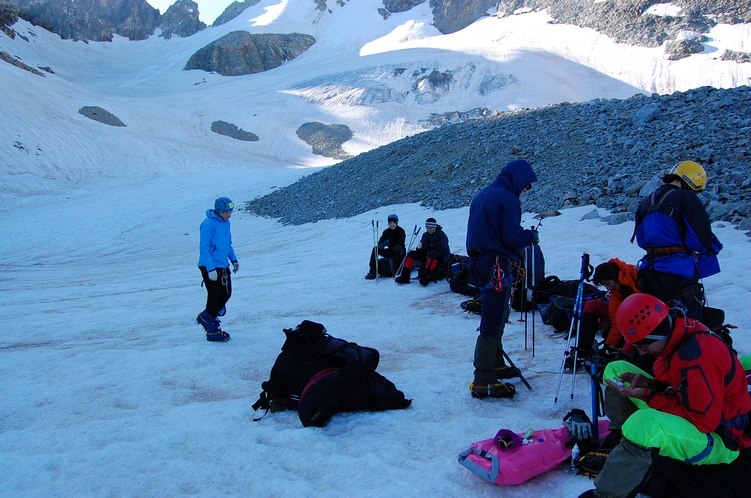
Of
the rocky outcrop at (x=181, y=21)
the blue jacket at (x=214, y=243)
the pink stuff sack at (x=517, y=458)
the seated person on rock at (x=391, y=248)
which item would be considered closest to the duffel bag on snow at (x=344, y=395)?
the pink stuff sack at (x=517, y=458)

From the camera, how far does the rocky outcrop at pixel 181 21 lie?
4860 inches

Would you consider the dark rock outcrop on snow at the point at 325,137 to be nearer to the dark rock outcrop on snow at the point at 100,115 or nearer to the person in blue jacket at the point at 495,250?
the dark rock outcrop on snow at the point at 100,115

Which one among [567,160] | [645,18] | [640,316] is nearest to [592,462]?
[640,316]

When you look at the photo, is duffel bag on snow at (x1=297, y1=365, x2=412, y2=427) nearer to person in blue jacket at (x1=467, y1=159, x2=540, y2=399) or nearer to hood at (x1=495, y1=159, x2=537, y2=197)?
person in blue jacket at (x1=467, y1=159, x2=540, y2=399)

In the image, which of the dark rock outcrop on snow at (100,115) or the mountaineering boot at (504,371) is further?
the dark rock outcrop on snow at (100,115)

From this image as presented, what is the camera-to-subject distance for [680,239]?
4.39m

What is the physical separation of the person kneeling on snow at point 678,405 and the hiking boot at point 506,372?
1774mm

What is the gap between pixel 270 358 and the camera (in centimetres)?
625

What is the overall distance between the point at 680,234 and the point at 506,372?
1.89 metres

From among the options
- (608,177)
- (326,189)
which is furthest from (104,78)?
(608,177)

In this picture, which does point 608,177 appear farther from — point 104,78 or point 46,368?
point 104,78

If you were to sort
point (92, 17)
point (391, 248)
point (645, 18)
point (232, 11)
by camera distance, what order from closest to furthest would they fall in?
point (391, 248)
point (645, 18)
point (92, 17)
point (232, 11)

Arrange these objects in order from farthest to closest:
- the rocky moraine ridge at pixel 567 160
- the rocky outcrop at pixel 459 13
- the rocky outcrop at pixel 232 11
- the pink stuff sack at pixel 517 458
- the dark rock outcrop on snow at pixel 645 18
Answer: the rocky outcrop at pixel 232 11, the rocky outcrop at pixel 459 13, the dark rock outcrop on snow at pixel 645 18, the rocky moraine ridge at pixel 567 160, the pink stuff sack at pixel 517 458

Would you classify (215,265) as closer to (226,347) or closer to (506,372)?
(226,347)
